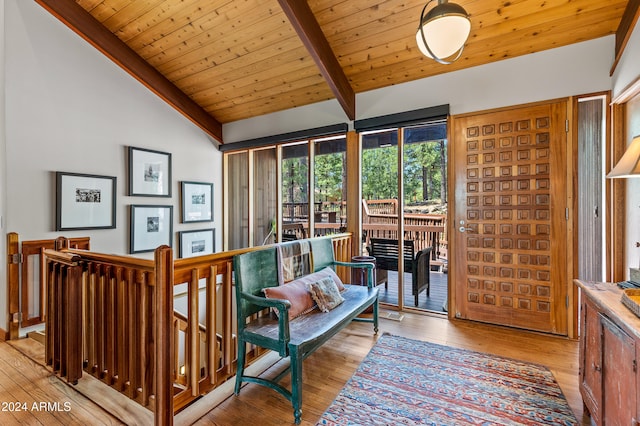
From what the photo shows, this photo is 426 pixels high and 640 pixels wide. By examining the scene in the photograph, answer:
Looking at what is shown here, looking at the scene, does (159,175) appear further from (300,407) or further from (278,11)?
(300,407)

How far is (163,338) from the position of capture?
64.7 inches

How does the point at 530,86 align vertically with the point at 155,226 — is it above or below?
above

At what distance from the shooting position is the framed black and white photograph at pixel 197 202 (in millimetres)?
4660

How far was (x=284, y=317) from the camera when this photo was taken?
1.87 metres

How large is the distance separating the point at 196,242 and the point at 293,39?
332cm

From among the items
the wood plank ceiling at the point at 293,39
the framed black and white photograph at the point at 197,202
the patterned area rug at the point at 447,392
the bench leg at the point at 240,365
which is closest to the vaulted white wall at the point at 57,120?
the wood plank ceiling at the point at 293,39

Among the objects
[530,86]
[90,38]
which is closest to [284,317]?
[530,86]

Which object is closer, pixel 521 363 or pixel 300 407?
pixel 300 407

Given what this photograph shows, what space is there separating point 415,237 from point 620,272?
1.88 meters

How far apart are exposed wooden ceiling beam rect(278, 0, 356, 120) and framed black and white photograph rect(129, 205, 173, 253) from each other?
2968 mm

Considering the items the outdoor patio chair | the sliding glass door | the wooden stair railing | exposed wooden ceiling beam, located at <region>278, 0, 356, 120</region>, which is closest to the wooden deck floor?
the sliding glass door

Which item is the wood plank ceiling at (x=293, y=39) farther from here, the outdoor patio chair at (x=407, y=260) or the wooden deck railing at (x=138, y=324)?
the wooden deck railing at (x=138, y=324)

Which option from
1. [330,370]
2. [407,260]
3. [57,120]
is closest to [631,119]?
[407,260]

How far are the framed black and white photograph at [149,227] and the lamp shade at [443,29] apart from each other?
12.8 feet
